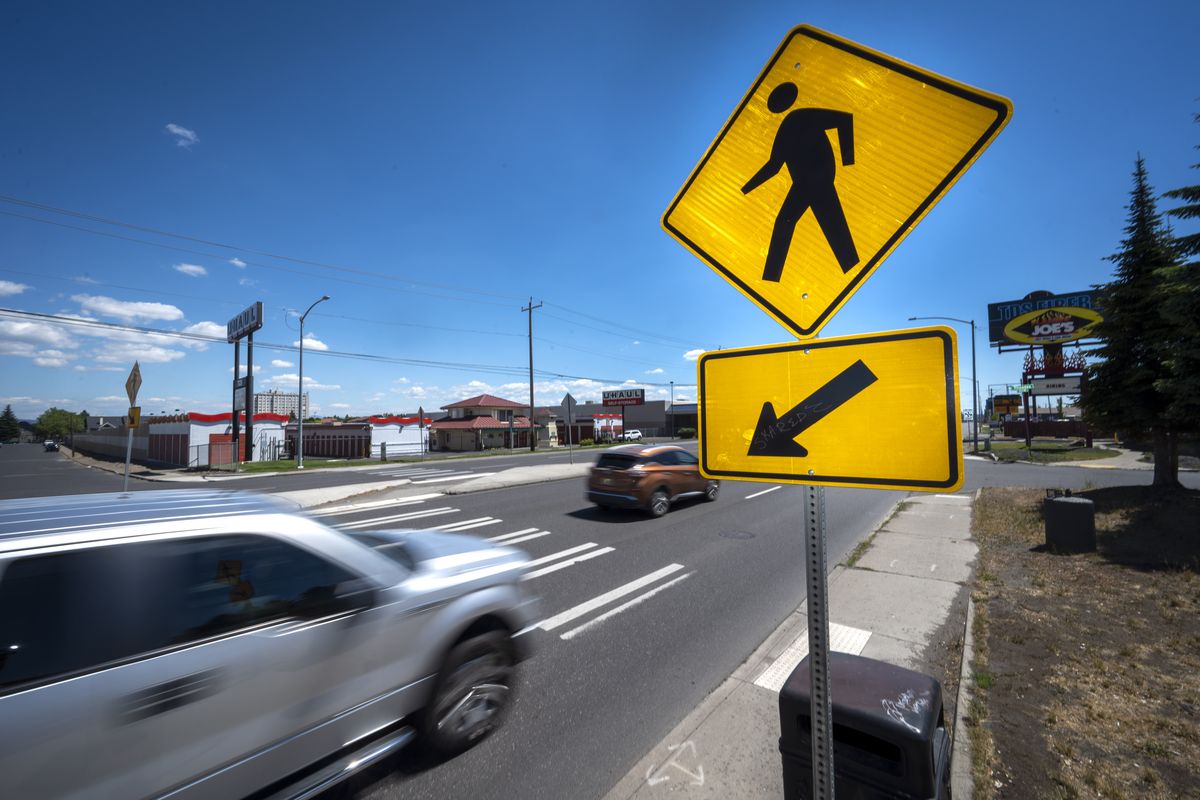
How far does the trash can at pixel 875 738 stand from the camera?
1.75 meters

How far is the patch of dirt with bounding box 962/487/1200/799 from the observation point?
2.74 metres

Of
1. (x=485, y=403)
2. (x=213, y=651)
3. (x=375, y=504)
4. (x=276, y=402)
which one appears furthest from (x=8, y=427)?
(x=213, y=651)

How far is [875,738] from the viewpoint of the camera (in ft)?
6.20

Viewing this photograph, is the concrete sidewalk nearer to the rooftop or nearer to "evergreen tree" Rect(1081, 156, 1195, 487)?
"evergreen tree" Rect(1081, 156, 1195, 487)

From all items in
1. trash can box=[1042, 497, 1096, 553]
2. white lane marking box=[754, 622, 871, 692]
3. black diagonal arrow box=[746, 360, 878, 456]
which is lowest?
white lane marking box=[754, 622, 871, 692]

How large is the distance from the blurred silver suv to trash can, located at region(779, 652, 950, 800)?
210cm

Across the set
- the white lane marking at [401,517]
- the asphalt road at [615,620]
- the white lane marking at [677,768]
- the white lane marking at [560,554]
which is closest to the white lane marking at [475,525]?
the asphalt road at [615,620]

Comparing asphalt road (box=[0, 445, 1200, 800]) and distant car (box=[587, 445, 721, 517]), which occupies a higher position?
distant car (box=[587, 445, 721, 517])

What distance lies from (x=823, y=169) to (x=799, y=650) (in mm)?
4308

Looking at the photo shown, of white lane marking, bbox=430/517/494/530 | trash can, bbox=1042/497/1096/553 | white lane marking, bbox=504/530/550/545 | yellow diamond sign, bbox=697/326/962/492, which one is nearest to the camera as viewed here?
yellow diamond sign, bbox=697/326/962/492

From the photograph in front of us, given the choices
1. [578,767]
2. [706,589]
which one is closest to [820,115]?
[578,767]

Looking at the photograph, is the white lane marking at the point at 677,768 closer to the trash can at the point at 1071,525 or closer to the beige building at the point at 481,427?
the trash can at the point at 1071,525

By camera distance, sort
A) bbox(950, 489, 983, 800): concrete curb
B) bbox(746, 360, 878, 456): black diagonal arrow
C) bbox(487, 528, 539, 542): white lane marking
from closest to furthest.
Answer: bbox(746, 360, 878, 456): black diagonal arrow, bbox(950, 489, 983, 800): concrete curb, bbox(487, 528, 539, 542): white lane marking

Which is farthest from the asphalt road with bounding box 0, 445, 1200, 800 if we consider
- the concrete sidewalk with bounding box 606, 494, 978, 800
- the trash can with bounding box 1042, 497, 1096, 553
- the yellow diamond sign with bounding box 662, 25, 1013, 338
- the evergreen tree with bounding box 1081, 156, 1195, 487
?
the evergreen tree with bounding box 1081, 156, 1195, 487
